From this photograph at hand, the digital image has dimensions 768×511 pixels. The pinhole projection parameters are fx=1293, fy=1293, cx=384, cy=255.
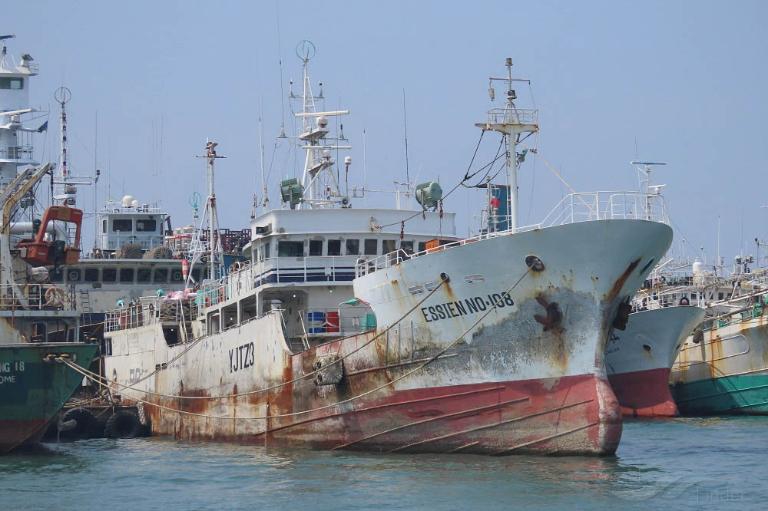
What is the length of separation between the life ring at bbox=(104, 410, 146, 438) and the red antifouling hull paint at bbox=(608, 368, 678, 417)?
14189 mm

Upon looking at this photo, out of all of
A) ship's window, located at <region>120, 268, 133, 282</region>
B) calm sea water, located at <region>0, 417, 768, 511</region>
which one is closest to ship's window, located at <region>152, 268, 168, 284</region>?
ship's window, located at <region>120, 268, 133, 282</region>

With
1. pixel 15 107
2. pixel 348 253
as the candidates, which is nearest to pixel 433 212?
pixel 348 253

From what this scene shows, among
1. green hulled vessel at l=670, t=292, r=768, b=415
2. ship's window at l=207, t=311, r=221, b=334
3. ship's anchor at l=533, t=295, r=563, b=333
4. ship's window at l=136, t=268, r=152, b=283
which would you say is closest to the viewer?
ship's anchor at l=533, t=295, r=563, b=333

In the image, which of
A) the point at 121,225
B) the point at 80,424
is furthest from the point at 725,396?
the point at 121,225

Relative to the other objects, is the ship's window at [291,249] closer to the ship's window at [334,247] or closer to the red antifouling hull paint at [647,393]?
the ship's window at [334,247]

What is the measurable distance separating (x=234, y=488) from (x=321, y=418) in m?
4.58

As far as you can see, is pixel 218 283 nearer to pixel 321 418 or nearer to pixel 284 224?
pixel 284 224

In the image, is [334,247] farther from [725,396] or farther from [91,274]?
[91,274]

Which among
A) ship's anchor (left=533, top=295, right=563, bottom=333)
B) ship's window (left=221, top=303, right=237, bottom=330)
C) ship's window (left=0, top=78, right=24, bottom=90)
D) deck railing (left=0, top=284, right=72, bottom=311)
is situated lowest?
ship's anchor (left=533, top=295, right=563, bottom=333)

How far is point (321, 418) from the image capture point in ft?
90.7

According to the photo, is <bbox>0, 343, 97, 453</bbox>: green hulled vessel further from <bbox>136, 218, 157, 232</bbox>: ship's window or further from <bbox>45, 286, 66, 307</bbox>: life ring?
<bbox>136, 218, 157, 232</bbox>: ship's window

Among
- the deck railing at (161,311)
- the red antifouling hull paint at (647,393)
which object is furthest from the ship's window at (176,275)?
the red antifouling hull paint at (647,393)

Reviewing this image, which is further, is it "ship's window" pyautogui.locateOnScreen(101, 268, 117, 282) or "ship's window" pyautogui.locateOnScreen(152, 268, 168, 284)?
"ship's window" pyautogui.locateOnScreen(152, 268, 168, 284)

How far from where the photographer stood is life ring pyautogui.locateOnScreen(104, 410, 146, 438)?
1452 inches
